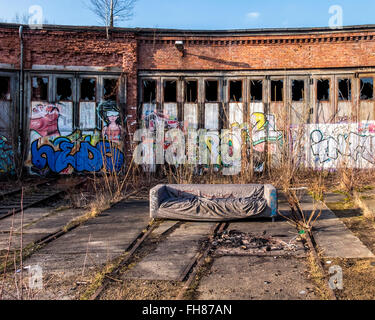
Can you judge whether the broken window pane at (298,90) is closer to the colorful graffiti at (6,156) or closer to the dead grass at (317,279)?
the dead grass at (317,279)

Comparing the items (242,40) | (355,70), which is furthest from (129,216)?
(355,70)

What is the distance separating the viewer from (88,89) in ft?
50.2

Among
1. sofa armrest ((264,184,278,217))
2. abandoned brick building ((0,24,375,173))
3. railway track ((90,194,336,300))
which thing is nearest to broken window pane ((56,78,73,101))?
abandoned brick building ((0,24,375,173))

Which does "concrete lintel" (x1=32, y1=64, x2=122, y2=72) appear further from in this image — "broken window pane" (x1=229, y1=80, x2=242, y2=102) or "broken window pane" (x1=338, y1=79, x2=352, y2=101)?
"broken window pane" (x1=338, y1=79, x2=352, y2=101)

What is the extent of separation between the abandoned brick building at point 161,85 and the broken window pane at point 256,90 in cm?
4

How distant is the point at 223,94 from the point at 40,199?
341 inches

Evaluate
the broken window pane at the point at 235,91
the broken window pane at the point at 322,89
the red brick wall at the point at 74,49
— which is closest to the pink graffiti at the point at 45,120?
the red brick wall at the point at 74,49

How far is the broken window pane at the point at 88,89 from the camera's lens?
50.0 ft

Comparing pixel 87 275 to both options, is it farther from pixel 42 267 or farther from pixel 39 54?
pixel 39 54

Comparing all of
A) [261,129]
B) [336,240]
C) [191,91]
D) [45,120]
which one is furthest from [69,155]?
[336,240]

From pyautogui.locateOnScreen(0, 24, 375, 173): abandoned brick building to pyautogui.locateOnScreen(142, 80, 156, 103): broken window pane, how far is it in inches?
1.7

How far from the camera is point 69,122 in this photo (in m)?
15.2

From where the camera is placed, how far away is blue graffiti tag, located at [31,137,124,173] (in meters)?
15.0

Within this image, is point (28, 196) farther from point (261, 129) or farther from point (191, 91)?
point (261, 129)
